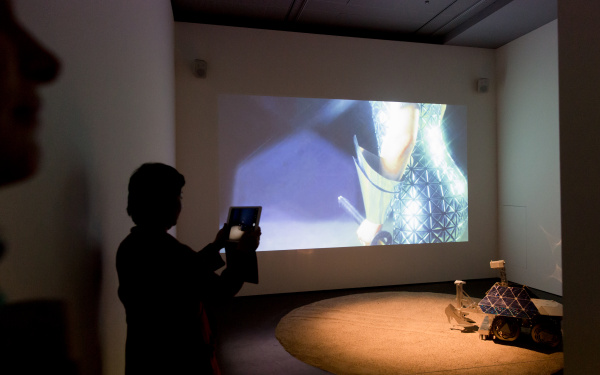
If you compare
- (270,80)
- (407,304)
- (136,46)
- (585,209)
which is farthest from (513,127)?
(136,46)

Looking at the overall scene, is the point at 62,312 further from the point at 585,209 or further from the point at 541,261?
the point at 541,261

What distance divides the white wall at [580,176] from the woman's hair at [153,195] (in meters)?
1.74

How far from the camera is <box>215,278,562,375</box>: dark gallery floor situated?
2.83 meters

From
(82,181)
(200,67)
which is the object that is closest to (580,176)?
(82,181)

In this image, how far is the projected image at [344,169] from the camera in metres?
4.85

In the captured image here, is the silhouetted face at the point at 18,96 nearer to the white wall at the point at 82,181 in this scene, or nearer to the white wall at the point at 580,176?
the white wall at the point at 82,181

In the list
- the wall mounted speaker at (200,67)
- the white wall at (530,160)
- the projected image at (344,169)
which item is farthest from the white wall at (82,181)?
the white wall at (530,160)

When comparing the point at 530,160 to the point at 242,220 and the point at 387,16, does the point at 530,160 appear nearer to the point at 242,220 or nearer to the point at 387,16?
the point at 387,16

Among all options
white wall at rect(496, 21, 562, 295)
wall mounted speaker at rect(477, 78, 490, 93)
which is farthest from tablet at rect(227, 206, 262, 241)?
wall mounted speaker at rect(477, 78, 490, 93)

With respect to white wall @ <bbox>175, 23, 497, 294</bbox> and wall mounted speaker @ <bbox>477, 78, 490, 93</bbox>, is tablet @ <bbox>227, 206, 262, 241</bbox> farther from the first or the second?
A: wall mounted speaker @ <bbox>477, 78, 490, 93</bbox>

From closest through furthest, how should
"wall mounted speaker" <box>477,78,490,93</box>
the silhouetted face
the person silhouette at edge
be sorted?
the silhouetted face, the person silhouette at edge, "wall mounted speaker" <box>477,78,490,93</box>

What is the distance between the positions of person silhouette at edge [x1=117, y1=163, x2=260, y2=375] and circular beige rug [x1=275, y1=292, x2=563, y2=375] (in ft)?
5.82

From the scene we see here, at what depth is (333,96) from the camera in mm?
5086

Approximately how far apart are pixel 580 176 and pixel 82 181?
78.7 inches
